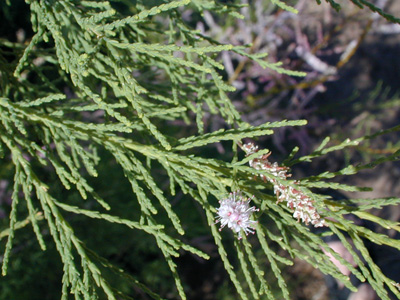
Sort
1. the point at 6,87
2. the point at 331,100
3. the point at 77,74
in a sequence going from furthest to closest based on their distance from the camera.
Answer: the point at 331,100 → the point at 6,87 → the point at 77,74

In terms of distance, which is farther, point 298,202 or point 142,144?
point 142,144

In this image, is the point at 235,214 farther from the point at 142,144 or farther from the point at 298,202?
the point at 142,144

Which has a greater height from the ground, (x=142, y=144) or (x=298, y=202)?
(x=142, y=144)

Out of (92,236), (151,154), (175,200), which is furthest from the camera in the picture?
(175,200)

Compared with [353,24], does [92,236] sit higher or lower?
lower

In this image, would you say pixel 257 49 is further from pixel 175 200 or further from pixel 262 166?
pixel 262 166

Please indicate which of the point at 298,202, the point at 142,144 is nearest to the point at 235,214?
the point at 298,202

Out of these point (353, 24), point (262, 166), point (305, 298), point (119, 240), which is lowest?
point (305, 298)

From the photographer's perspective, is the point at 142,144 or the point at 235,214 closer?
the point at 235,214

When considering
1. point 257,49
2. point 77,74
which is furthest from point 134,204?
point 257,49

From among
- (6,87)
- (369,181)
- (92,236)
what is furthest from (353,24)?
(6,87)

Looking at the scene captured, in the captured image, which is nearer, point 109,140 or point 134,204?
point 109,140
